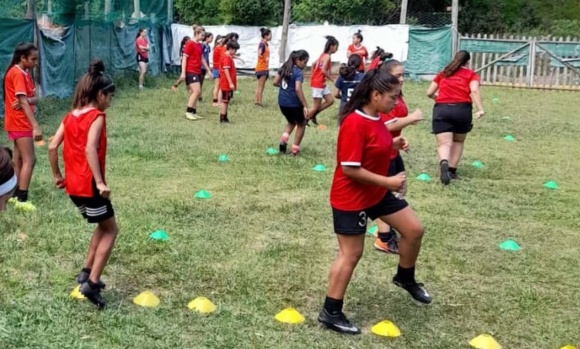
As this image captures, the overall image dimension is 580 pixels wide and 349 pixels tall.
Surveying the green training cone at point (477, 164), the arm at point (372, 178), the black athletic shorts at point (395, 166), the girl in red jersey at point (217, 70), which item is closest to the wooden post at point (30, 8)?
the girl in red jersey at point (217, 70)

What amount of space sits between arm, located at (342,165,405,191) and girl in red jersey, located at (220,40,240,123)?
9807 mm

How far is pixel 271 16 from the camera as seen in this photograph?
111 feet

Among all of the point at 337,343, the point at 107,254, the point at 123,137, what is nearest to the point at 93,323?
the point at 107,254

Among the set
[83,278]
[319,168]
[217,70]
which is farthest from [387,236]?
[217,70]

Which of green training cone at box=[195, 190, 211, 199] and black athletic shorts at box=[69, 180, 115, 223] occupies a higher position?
black athletic shorts at box=[69, 180, 115, 223]

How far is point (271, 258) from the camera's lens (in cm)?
603

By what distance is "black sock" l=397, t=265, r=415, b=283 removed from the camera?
17.0ft

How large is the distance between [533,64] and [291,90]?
15319 mm

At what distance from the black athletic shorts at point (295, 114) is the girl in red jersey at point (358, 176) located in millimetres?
5905

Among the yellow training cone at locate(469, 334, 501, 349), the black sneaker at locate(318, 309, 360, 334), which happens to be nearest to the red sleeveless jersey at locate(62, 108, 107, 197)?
the black sneaker at locate(318, 309, 360, 334)

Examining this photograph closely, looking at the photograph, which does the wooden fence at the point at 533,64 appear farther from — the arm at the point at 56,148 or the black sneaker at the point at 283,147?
the arm at the point at 56,148

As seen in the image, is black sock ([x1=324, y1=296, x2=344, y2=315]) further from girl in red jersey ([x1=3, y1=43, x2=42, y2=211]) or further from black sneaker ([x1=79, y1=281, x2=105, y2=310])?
girl in red jersey ([x1=3, y1=43, x2=42, y2=211])

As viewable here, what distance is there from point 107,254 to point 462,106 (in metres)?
5.68

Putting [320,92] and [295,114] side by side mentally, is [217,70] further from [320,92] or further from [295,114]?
[295,114]
